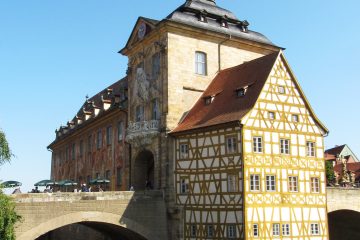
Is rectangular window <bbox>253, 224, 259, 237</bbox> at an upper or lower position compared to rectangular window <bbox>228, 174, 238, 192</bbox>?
lower

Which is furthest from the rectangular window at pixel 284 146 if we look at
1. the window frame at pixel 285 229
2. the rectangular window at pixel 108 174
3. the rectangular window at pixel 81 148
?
the rectangular window at pixel 81 148

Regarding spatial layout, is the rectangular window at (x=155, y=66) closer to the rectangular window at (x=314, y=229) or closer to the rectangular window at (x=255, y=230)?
the rectangular window at (x=255, y=230)

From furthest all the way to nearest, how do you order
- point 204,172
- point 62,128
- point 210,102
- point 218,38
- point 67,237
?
1. point 62,128
2. point 67,237
3. point 218,38
4. point 210,102
5. point 204,172

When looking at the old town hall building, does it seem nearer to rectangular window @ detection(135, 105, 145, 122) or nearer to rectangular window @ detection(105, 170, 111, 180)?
rectangular window @ detection(135, 105, 145, 122)

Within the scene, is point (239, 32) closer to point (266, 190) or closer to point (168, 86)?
point (168, 86)

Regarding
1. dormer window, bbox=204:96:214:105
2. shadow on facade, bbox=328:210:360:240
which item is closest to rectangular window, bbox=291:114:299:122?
dormer window, bbox=204:96:214:105

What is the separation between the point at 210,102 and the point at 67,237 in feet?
77.7

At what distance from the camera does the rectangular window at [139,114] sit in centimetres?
3456

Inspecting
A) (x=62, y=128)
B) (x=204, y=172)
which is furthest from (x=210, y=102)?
(x=62, y=128)

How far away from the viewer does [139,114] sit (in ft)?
115

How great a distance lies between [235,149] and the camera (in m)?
27.1

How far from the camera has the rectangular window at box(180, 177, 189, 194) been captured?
29.7 metres

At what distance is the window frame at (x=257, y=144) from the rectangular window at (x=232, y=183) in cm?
182

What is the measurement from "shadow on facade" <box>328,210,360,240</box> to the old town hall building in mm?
10469
